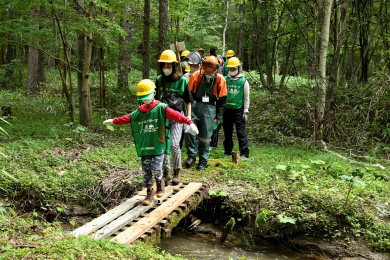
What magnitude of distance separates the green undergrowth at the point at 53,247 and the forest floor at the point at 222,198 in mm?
11

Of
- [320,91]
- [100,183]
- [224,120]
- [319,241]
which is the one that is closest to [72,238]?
[100,183]

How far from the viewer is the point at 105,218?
493cm

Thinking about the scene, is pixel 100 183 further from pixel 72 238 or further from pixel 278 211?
pixel 278 211

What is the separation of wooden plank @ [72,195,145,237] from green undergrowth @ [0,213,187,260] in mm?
327

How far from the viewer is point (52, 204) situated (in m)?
6.27

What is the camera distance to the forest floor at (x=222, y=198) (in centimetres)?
412

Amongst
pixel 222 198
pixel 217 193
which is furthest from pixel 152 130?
pixel 222 198

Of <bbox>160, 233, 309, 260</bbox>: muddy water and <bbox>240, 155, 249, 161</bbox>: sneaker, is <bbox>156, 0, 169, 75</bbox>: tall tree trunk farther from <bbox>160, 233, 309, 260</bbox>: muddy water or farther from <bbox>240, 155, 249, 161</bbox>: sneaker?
<bbox>160, 233, 309, 260</bbox>: muddy water

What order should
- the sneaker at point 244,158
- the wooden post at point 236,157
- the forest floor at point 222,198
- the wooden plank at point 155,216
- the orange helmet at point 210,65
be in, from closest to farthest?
the forest floor at point 222,198
the wooden plank at point 155,216
the orange helmet at point 210,65
the wooden post at point 236,157
the sneaker at point 244,158

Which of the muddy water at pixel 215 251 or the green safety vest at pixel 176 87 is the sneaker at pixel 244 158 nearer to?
the green safety vest at pixel 176 87

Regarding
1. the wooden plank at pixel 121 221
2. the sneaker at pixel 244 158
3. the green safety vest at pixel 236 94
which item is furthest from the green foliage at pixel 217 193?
the green safety vest at pixel 236 94

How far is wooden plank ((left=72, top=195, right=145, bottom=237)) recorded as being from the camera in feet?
14.7

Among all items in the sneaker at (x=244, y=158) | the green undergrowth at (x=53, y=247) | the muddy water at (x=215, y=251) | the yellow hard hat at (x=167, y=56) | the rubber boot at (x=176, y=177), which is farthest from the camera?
the sneaker at (x=244, y=158)

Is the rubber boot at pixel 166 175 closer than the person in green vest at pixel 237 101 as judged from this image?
Yes
